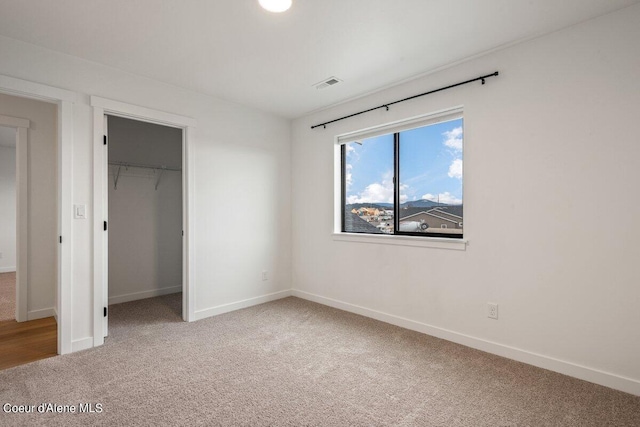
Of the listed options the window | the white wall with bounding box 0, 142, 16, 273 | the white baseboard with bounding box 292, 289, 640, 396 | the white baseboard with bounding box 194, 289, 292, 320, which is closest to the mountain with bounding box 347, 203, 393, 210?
the window

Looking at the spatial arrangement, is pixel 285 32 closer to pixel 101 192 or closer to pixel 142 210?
pixel 101 192

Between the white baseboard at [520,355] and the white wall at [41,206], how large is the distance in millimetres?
3516

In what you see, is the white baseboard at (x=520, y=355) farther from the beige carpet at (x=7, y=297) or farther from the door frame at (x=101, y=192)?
the beige carpet at (x=7, y=297)

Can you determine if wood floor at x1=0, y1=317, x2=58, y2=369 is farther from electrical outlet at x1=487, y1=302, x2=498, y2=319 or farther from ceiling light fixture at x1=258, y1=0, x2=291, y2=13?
electrical outlet at x1=487, y1=302, x2=498, y2=319

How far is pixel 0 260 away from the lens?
632cm

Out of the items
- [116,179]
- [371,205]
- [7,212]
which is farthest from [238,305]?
[7,212]

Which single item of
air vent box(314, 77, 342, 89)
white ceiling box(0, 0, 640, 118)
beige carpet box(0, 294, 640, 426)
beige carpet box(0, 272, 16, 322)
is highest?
white ceiling box(0, 0, 640, 118)

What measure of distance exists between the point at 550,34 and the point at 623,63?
52 cm

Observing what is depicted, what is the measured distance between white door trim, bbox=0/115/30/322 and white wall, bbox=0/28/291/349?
129 cm

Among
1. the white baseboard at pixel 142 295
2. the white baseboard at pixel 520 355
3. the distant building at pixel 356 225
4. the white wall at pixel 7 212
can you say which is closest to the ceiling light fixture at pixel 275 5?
the distant building at pixel 356 225

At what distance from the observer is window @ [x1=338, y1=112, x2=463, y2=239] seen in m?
3.07

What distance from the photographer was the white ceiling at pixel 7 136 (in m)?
5.13

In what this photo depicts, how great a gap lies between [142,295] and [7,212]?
4.53 m

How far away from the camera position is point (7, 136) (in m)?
5.54
